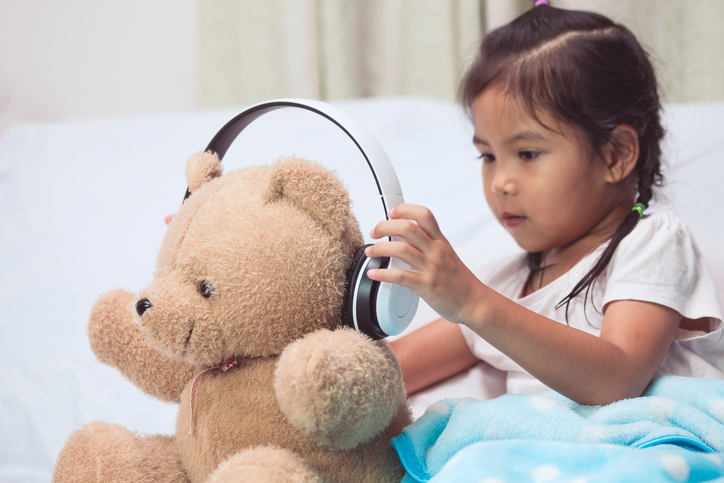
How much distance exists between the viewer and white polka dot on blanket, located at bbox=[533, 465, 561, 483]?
0.45m

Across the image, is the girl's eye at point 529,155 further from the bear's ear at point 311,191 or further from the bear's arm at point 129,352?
the bear's arm at point 129,352

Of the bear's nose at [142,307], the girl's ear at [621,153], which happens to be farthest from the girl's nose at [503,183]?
the bear's nose at [142,307]

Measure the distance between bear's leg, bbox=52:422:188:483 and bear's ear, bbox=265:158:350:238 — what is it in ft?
0.82

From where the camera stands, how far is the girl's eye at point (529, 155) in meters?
0.81

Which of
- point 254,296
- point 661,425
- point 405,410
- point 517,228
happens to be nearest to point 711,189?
point 517,228

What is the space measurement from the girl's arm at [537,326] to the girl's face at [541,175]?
0.52 feet

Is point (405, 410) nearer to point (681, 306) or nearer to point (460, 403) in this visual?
point (460, 403)

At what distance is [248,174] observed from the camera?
0.54 m

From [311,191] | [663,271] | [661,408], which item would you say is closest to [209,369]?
[311,191]

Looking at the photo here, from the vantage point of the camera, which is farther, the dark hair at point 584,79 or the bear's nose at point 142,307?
the dark hair at point 584,79

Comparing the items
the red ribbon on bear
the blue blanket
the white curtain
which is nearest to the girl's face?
the blue blanket

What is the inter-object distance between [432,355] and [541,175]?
1.06ft

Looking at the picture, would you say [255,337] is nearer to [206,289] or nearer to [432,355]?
[206,289]

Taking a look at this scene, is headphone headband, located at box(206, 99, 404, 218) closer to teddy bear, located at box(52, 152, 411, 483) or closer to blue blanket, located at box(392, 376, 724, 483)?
teddy bear, located at box(52, 152, 411, 483)
